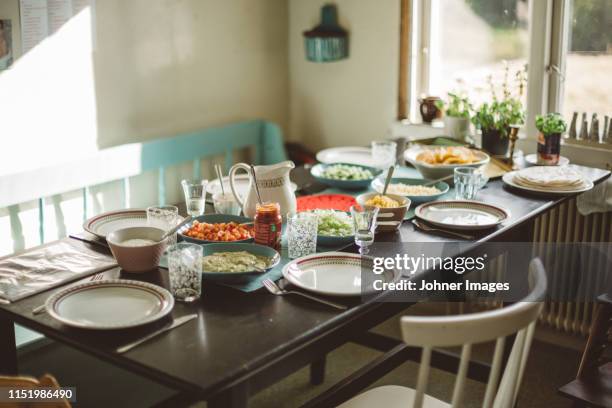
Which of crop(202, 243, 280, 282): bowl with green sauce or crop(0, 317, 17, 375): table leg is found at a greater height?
crop(202, 243, 280, 282): bowl with green sauce

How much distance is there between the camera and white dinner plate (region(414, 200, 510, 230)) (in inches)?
88.4

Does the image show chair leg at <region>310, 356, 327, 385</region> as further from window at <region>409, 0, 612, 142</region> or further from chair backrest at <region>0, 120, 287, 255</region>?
window at <region>409, 0, 612, 142</region>

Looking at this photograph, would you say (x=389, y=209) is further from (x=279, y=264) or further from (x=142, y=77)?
(x=142, y=77)

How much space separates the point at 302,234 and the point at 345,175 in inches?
31.8

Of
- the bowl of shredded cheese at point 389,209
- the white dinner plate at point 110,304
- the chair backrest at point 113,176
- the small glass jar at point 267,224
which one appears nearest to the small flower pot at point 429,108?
the chair backrest at point 113,176

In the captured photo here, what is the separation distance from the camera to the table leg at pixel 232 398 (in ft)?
4.98

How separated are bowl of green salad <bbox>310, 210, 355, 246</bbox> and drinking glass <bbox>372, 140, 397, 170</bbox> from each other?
2.59 ft

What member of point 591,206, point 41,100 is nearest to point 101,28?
point 41,100

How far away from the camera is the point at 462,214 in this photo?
239 cm

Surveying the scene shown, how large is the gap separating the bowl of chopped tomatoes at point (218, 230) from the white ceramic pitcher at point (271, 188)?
0.06 metres

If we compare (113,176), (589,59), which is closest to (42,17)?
(113,176)

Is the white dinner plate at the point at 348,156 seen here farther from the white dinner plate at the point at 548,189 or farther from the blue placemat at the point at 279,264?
the white dinner plate at the point at 548,189

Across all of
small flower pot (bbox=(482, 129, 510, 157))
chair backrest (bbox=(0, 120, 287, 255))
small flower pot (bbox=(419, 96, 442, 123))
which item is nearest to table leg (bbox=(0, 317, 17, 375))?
chair backrest (bbox=(0, 120, 287, 255))

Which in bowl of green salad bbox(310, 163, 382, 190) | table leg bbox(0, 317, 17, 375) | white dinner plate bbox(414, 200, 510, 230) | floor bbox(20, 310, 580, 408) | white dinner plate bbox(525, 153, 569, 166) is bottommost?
floor bbox(20, 310, 580, 408)
